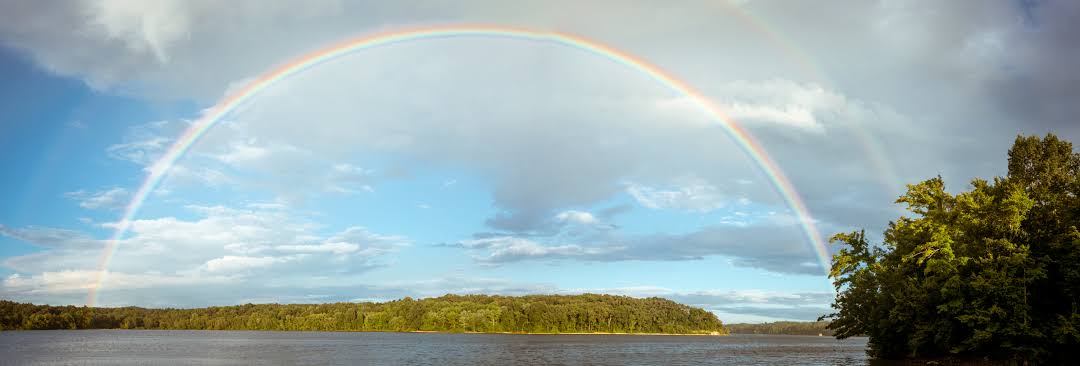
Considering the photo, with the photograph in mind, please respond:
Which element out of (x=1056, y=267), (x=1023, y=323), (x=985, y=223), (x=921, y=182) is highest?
(x=921, y=182)

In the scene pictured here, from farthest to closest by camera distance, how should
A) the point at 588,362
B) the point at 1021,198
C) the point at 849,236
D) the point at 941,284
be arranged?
the point at 588,362
the point at 849,236
the point at 941,284
the point at 1021,198

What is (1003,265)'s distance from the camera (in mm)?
48906

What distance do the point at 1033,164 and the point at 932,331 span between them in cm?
1866

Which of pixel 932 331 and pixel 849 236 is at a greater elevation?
pixel 849 236

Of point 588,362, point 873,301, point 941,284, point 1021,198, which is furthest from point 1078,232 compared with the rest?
point 588,362

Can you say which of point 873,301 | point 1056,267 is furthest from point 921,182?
point 873,301

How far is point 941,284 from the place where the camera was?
183 feet

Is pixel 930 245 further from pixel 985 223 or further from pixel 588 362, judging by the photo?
pixel 588 362

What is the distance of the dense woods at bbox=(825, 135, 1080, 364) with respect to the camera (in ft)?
156

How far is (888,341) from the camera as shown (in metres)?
74.8

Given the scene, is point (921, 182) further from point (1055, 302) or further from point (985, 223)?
point (1055, 302)

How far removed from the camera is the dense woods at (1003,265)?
156 feet

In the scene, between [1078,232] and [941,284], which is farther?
[941,284]

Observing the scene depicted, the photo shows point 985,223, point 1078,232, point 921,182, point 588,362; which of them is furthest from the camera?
point 588,362
